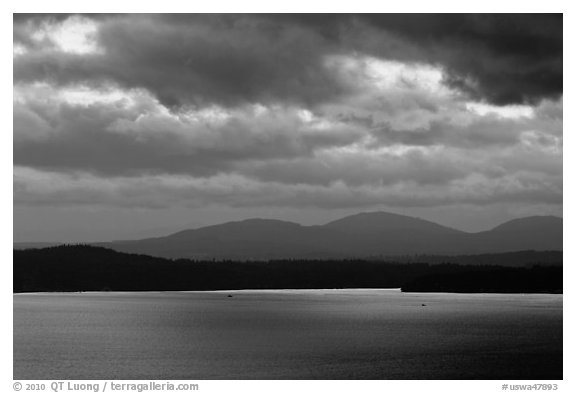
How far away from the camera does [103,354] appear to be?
244ft

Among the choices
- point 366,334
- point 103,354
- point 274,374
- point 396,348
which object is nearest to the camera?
point 274,374

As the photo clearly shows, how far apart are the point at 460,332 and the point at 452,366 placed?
4378 centimetres

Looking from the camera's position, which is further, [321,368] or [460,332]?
[460,332]
